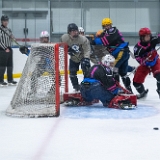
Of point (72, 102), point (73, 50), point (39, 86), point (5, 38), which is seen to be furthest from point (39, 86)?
point (5, 38)

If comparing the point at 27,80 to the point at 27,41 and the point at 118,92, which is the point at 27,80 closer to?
the point at 118,92

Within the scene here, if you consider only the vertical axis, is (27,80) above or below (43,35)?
below

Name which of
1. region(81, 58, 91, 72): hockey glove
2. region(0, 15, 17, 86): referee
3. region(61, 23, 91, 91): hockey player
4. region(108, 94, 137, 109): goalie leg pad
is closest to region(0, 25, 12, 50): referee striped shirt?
region(0, 15, 17, 86): referee

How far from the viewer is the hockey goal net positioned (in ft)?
13.1

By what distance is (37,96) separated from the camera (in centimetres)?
433

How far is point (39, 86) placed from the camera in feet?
14.3

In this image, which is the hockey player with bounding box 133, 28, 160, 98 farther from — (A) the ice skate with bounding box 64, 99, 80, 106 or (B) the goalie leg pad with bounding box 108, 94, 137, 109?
(A) the ice skate with bounding box 64, 99, 80, 106

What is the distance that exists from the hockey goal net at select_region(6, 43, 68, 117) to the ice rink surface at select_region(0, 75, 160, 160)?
13 cm

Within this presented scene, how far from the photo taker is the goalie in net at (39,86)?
13.1 ft

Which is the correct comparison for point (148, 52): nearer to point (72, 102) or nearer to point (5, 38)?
point (72, 102)
